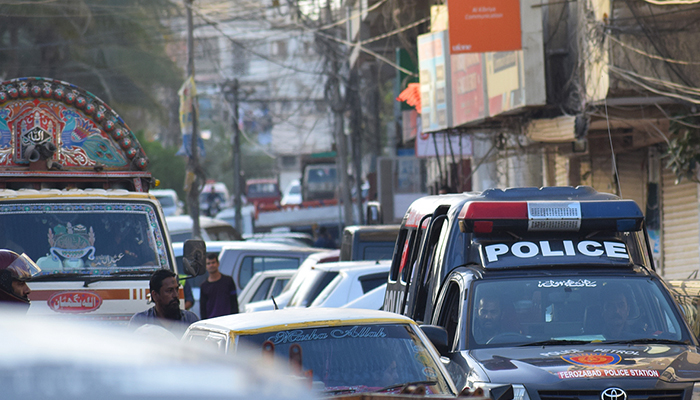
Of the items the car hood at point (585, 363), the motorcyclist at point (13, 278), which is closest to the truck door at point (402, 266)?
the car hood at point (585, 363)

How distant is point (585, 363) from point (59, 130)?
5806 millimetres

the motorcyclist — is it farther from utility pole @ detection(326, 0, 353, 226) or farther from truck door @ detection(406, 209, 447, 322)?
utility pole @ detection(326, 0, 353, 226)

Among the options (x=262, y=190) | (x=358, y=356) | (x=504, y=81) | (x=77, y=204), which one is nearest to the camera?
(x=358, y=356)

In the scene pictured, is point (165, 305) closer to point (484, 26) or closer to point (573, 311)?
point (573, 311)

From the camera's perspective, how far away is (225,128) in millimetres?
76812

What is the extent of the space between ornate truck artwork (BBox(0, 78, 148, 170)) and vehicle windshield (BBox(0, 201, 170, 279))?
24.4 inches

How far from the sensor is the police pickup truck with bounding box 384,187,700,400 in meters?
5.53

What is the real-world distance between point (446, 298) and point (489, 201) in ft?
2.52

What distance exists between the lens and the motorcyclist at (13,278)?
6.61 m

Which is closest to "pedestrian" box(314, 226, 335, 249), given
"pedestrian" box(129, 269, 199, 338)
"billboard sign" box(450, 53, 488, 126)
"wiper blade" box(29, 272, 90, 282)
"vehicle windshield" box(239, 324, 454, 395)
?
"billboard sign" box(450, 53, 488, 126)

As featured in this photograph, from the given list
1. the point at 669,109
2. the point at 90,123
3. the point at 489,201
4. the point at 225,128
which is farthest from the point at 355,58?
the point at 225,128

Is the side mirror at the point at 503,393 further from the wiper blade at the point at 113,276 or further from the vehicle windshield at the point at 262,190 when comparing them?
the vehicle windshield at the point at 262,190

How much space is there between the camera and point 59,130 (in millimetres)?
9242

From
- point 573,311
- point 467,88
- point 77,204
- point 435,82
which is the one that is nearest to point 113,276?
point 77,204
